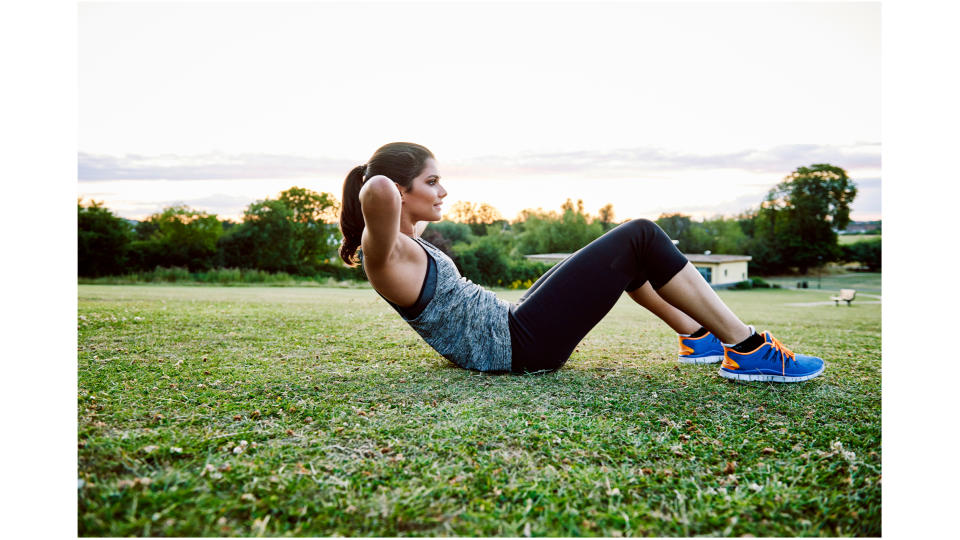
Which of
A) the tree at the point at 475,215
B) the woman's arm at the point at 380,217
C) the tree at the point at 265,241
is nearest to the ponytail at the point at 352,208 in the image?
Result: the woman's arm at the point at 380,217

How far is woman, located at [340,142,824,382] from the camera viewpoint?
8.39 ft

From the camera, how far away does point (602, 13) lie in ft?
12.0

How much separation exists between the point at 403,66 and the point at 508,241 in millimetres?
39649

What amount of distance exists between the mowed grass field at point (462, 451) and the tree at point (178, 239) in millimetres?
21177

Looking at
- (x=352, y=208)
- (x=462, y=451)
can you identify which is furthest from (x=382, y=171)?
(x=462, y=451)

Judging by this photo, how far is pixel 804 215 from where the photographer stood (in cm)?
3969

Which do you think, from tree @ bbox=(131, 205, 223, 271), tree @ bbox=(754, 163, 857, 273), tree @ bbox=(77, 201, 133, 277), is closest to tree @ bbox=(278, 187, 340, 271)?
tree @ bbox=(131, 205, 223, 271)

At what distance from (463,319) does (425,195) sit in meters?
0.67

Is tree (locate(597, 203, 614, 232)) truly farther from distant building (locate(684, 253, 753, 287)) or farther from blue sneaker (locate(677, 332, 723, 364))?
blue sneaker (locate(677, 332, 723, 364))

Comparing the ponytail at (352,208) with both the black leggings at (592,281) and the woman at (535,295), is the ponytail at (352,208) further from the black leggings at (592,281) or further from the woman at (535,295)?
the black leggings at (592,281)

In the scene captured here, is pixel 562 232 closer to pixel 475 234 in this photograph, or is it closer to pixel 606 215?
pixel 606 215

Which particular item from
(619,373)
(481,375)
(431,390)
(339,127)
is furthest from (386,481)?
(339,127)

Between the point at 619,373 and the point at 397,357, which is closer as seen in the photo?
the point at 619,373
